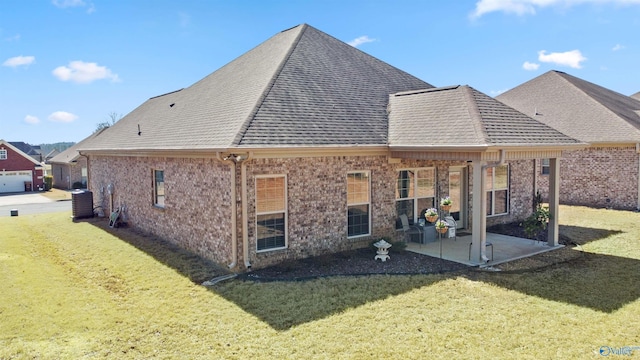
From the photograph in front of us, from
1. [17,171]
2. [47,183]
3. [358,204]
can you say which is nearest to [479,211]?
[358,204]

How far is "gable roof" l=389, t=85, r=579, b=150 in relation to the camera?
383 inches

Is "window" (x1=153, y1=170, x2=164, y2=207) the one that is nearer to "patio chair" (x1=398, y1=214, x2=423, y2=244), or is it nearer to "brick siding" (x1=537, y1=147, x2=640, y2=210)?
"patio chair" (x1=398, y1=214, x2=423, y2=244)

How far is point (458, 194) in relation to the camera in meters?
13.5

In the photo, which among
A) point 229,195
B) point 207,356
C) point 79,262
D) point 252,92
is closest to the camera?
point 207,356

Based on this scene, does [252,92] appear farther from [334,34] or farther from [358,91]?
[334,34]

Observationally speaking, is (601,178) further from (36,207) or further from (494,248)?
(36,207)

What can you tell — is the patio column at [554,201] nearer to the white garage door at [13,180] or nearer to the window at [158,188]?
the window at [158,188]

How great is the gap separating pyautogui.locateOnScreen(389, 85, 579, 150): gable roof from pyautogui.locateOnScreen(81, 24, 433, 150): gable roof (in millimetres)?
678

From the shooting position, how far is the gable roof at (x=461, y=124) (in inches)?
383

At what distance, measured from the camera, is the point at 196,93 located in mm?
16266

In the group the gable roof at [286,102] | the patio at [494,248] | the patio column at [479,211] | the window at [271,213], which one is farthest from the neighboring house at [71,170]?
the patio column at [479,211]

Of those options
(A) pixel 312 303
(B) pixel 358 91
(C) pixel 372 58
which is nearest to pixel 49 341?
(A) pixel 312 303

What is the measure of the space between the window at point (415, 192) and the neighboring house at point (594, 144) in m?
11.1

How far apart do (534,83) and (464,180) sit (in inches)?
646
